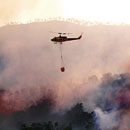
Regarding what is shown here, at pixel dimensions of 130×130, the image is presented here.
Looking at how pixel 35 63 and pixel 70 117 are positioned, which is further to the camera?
pixel 35 63

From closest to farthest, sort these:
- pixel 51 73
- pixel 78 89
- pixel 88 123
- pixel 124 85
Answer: pixel 88 123 < pixel 124 85 < pixel 78 89 < pixel 51 73

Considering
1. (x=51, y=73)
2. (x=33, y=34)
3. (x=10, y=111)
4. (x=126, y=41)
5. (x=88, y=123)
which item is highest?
(x=33, y=34)

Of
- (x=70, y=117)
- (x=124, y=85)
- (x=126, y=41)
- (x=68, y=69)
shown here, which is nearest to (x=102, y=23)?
(x=126, y=41)

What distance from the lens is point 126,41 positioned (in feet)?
500

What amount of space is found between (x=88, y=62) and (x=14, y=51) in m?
31.3

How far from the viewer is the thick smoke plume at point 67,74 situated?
125581 millimetres

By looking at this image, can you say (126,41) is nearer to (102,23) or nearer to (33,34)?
(102,23)

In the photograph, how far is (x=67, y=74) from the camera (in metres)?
147

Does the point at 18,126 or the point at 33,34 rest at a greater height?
the point at 33,34

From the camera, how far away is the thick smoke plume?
125581 millimetres

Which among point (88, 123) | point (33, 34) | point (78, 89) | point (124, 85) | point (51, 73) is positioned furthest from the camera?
point (33, 34)

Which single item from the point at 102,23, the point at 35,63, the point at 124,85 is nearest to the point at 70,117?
the point at 124,85

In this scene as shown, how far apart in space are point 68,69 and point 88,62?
8644mm

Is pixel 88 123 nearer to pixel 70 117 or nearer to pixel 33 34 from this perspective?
pixel 70 117
